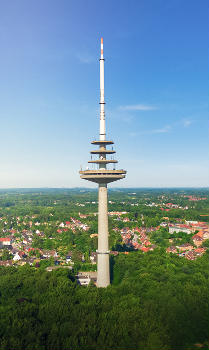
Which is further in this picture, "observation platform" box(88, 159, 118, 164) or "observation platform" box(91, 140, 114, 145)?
"observation platform" box(91, 140, 114, 145)

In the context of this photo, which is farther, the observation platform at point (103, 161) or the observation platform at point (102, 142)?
the observation platform at point (102, 142)

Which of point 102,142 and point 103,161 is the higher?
point 102,142

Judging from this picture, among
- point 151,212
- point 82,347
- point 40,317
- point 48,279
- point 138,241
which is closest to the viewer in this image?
point 82,347

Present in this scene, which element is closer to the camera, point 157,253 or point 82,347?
point 82,347

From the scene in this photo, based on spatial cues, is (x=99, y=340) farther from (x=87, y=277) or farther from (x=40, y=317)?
(x=87, y=277)

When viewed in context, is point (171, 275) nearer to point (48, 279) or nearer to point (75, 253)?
point (48, 279)

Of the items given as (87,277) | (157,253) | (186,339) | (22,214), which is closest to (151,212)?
(22,214)

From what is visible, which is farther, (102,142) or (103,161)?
(102,142)

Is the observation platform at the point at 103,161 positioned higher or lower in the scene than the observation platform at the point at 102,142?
lower

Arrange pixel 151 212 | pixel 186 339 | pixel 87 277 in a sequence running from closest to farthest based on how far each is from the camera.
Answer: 1. pixel 186 339
2. pixel 87 277
3. pixel 151 212

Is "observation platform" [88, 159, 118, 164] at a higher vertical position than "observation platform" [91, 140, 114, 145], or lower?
lower
